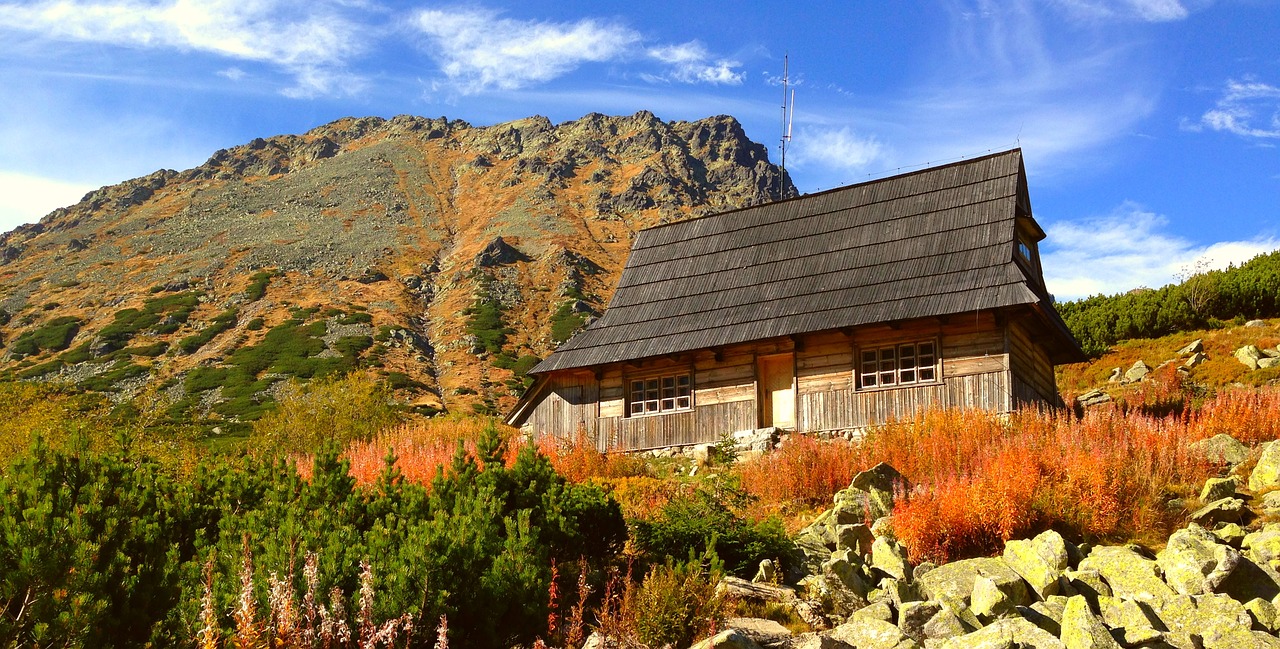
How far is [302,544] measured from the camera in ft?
23.3

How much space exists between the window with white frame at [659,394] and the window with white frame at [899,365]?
156 inches

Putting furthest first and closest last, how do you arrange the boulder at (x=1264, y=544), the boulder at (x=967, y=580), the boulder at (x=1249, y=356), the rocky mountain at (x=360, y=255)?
the rocky mountain at (x=360, y=255), the boulder at (x=1249, y=356), the boulder at (x=1264, y=544), the boulder at (x=967, y=580)

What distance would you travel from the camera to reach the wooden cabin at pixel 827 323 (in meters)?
19.1

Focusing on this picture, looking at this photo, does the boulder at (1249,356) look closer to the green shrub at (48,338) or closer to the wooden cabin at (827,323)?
the wooden cabin at (827,323)

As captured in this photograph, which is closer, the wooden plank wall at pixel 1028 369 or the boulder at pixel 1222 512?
the boulder at pixel 1222 512

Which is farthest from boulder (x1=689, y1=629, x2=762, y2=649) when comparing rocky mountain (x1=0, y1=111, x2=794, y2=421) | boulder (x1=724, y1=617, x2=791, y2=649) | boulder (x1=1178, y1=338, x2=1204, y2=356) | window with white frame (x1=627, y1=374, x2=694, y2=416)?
rocky mountain (x1=0, y1=111, x2=794, y2=421)

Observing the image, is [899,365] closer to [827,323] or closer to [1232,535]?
[827,323]

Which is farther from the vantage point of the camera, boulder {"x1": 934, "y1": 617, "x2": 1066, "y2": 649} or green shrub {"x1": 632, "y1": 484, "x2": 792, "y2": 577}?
green shrub {"x1": 632, "y1": 484, "x2": 792, "y2": 577}

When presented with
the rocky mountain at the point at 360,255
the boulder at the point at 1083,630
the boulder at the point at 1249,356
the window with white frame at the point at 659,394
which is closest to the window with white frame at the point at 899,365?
the window with white frame at the point at 659,394

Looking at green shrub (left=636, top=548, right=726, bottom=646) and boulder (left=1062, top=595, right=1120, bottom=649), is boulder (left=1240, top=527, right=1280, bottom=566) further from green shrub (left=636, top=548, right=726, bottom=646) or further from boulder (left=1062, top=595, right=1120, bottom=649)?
green shrub (left=636, top=548, right=726, bottom=646)

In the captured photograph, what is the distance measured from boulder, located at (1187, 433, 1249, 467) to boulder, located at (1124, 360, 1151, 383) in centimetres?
1280

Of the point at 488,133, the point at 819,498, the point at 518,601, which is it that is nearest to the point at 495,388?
the point at 819,498

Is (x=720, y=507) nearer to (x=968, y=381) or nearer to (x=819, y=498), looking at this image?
(x=819, y=498)

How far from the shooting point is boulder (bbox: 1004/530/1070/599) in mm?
8805
